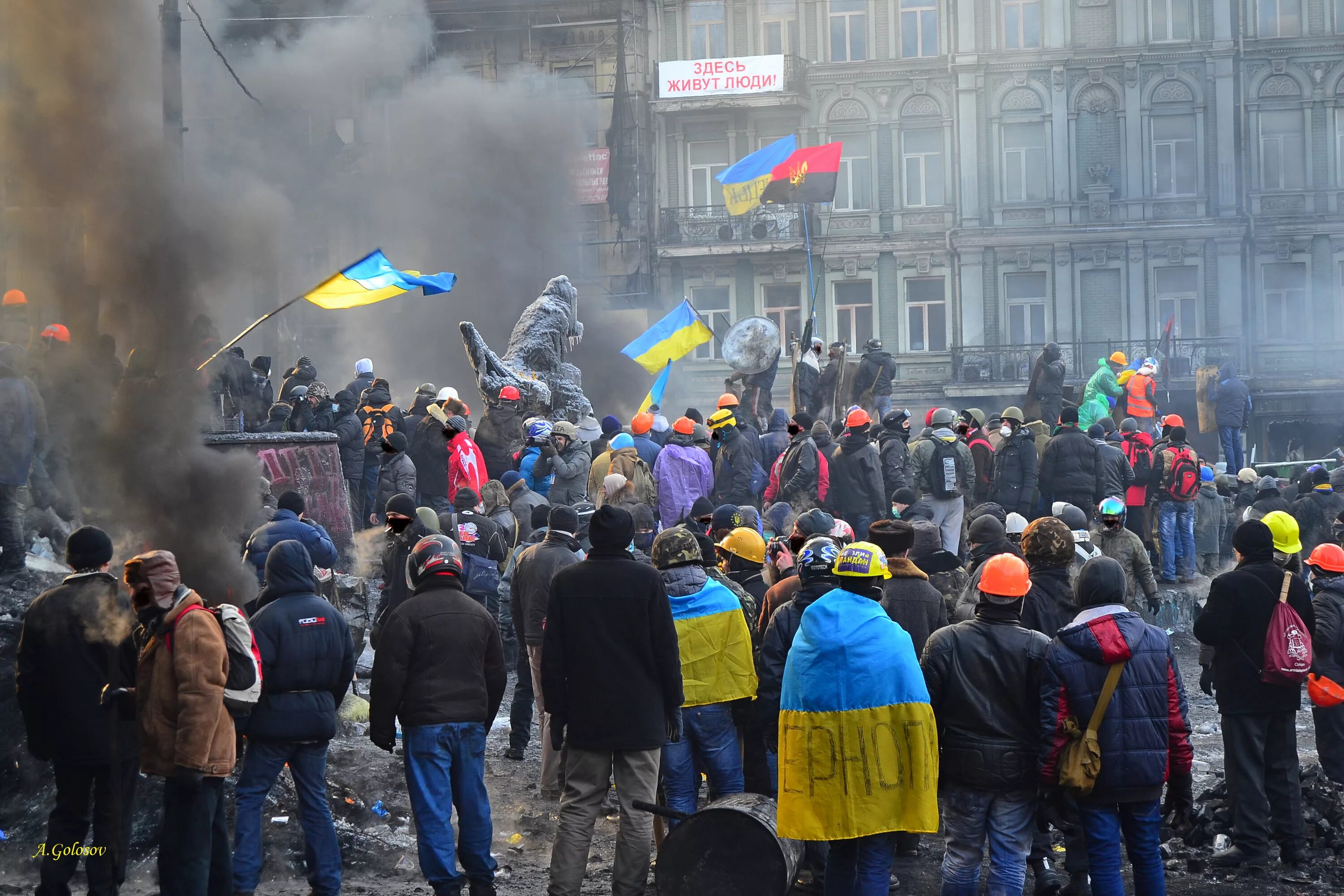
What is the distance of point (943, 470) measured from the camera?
41.5 ft

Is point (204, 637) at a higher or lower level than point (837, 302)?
lower

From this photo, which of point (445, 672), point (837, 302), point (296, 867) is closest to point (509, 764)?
point (296, 867)

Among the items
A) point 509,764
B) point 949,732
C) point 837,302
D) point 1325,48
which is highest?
point 1325,48

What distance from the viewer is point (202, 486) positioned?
8.55 metres

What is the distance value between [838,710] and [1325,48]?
32.2 metres

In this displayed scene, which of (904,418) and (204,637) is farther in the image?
(904,418)

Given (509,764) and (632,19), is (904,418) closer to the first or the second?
(509,764)

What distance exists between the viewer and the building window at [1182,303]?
32.8m

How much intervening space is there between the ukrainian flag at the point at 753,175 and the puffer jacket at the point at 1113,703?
60.8 ft

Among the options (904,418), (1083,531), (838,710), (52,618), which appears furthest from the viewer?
(904,418)

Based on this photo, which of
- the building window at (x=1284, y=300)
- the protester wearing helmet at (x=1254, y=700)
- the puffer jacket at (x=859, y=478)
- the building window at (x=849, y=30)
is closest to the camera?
the protester wearing helmet at (x=1254, y=700)

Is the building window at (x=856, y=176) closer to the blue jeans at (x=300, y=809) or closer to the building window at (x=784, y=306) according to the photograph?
the building window at (x=784, y=306)

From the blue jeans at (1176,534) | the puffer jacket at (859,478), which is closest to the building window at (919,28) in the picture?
the blue jeans at (1176,534)

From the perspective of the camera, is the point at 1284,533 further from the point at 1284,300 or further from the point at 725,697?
the point at 1284,300
